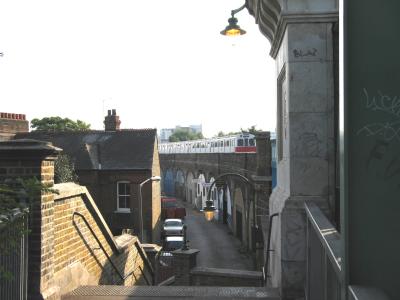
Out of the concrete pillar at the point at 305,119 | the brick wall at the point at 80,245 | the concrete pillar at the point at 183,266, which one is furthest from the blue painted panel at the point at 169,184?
the concrete pillar at the point at 305,119

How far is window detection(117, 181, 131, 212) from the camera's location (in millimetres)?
30172

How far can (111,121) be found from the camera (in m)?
34.2

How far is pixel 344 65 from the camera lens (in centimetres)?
255

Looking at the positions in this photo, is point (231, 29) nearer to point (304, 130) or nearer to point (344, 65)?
point (304, 130)

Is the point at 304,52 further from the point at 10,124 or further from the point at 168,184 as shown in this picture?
the point at 168,184

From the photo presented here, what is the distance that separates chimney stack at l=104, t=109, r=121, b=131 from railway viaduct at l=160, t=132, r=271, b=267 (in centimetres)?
752

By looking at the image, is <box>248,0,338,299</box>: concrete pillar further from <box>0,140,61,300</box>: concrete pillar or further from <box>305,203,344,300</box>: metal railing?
<box>0,140,61,300</box>: concrete pillar

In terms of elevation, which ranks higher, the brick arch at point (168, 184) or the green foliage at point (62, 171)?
the green foliage at point (62, 171)

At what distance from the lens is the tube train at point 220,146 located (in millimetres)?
29783

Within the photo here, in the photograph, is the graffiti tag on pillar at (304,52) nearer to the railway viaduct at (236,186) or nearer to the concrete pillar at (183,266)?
the railway viaduct at (236,186)

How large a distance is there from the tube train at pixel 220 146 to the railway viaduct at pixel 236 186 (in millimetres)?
863
